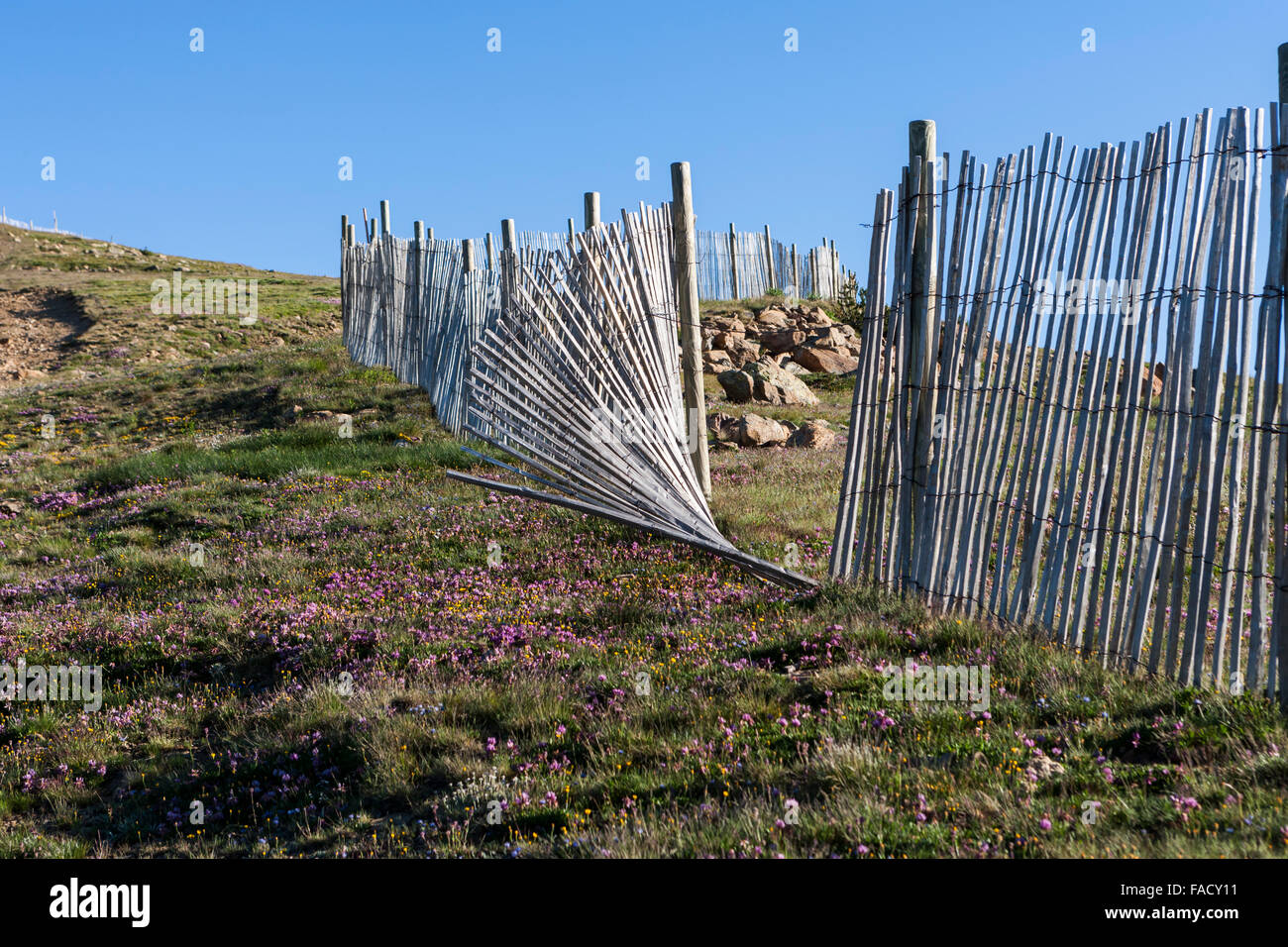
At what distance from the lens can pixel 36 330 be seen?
3309 centimetres

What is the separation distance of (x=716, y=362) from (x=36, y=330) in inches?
1054

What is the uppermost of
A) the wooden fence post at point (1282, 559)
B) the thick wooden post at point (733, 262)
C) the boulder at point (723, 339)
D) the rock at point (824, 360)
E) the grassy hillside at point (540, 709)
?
the thick wooden post at point (733, 262)

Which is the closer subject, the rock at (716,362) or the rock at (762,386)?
the rock at (762,386)

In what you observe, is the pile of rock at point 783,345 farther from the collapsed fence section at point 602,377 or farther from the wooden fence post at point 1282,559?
the wooden fence post at point 1282,559

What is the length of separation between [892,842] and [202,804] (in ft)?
10.5

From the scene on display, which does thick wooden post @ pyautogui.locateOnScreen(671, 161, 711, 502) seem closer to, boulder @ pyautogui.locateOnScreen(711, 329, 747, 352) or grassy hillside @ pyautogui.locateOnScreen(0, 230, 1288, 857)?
grassy hillside @ pyautogui.locateOnScreen(0, 230, 1288, 857)

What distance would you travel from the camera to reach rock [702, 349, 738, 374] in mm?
17797

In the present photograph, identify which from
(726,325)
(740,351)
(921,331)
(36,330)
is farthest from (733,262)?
(36,330)

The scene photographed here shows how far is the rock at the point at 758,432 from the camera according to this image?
12.2m

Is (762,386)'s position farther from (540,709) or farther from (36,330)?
(36,330)

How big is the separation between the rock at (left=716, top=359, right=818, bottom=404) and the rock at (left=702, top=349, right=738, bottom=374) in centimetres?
140

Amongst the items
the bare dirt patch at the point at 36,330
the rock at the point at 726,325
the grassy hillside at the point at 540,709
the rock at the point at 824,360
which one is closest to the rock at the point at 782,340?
the rock at the point at 824,360

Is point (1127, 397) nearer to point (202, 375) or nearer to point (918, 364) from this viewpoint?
point (918, 364)

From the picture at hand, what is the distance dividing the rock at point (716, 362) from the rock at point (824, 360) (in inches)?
65.2
